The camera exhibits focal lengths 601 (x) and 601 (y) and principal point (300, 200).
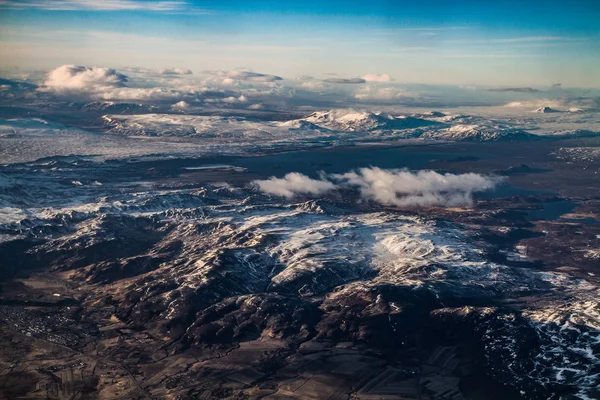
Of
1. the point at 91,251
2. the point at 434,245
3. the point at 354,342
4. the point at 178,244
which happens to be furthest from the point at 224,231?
the point at 354,342

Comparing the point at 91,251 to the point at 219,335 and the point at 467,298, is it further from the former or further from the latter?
the point at 467,298

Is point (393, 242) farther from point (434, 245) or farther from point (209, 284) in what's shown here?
point (209, 284)

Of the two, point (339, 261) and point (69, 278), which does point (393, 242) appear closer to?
point (339, 261)

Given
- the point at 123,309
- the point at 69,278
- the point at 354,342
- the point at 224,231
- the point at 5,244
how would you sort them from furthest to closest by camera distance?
the point at 224,231
the point at 5,244
the point at 69,278
the point at 123,309
the point at 354,342

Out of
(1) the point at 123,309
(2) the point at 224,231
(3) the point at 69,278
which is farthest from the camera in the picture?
(2) the point at 224,231

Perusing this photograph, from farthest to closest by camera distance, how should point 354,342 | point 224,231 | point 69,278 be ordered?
1. point 224,231
2. point 69,278
3. point 354,342

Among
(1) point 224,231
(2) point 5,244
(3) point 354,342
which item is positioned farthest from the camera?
(1) point 224,231

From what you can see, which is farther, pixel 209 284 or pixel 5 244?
pixel 5 244

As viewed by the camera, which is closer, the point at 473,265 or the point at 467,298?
the point at 467,298
